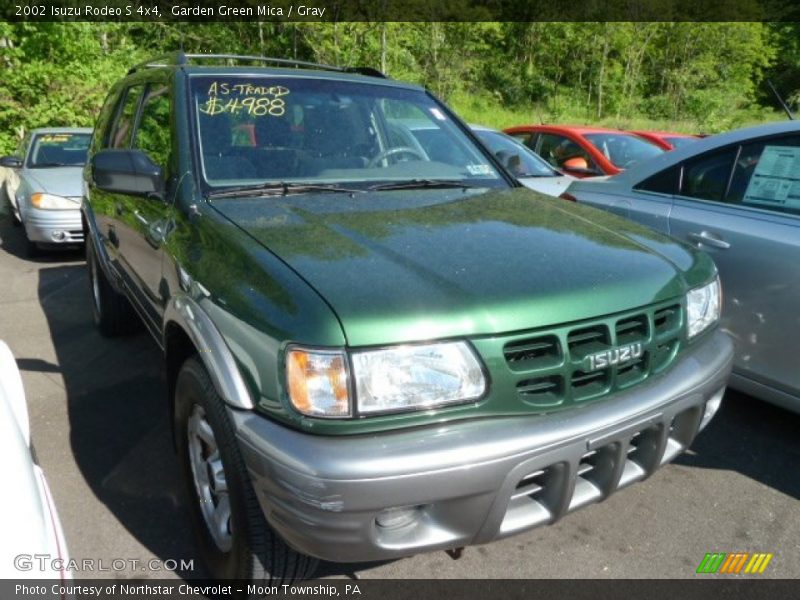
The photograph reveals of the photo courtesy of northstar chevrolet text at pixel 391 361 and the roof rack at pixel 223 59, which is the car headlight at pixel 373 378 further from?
the roof rack at pixel 223 59

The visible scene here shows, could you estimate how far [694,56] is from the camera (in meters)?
33.4

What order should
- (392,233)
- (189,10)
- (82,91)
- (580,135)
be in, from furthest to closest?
(189,10)
(82,91)
(580,135)
(392,233)

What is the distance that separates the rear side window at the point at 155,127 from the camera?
2.95 meters

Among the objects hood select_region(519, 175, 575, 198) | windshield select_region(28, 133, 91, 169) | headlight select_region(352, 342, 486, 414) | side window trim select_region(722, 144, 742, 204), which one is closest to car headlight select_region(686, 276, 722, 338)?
headlight select_region(352, 342, 486, 414)

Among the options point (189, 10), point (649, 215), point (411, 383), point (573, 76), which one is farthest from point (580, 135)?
point (573, 76)

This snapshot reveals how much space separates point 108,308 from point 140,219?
179cm

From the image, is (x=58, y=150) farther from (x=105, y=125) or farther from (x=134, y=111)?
(x=134, y=111)

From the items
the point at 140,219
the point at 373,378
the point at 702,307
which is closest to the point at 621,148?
the point at 702,307

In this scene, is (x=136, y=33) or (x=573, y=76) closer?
(x=136, y=33)

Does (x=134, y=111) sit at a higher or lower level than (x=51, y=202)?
higher

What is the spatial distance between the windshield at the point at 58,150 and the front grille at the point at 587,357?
7628 millimetres

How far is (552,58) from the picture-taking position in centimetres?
3406

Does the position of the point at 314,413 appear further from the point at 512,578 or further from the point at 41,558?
the point at 512,578

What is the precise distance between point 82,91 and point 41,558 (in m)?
13.5
